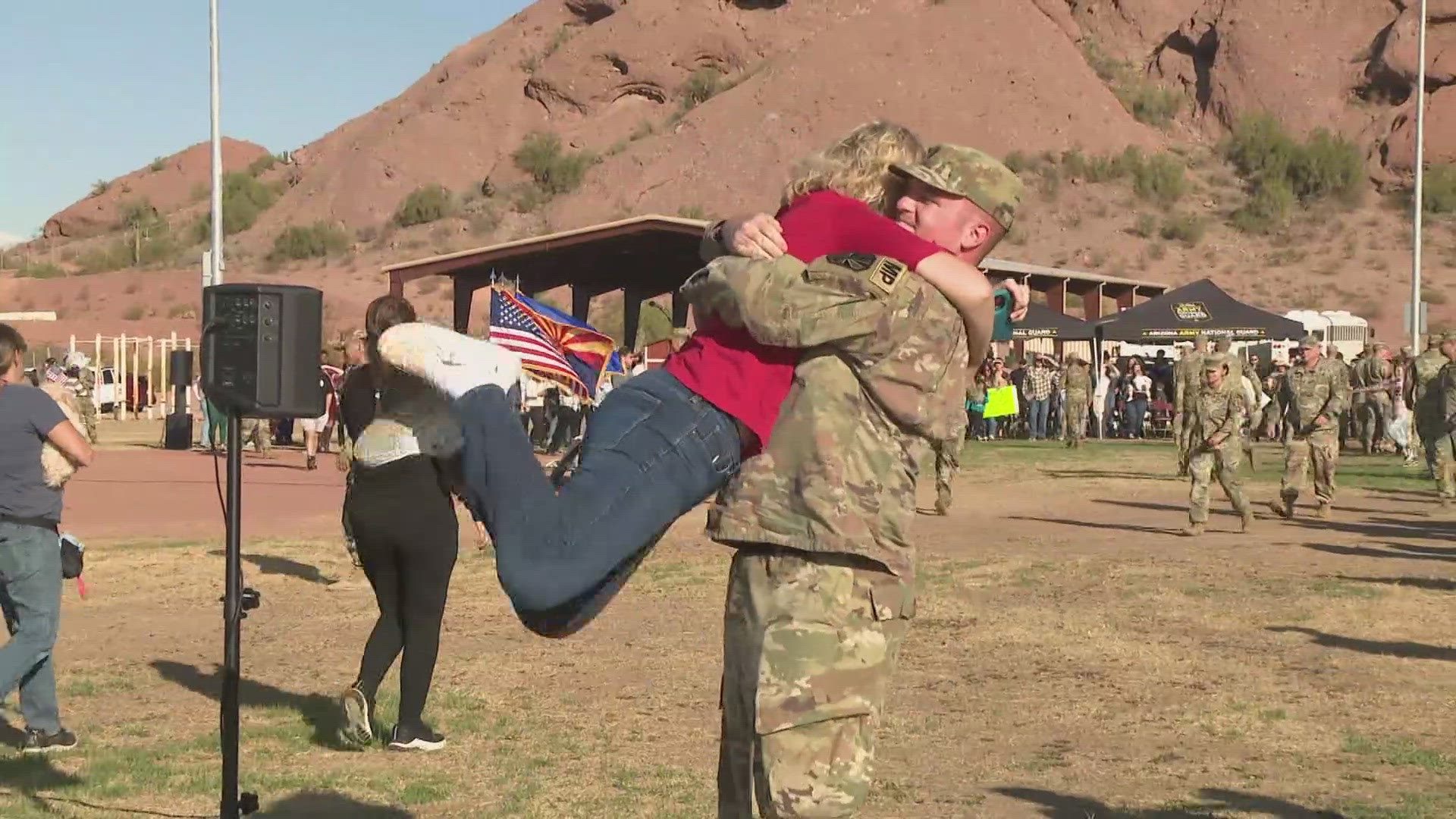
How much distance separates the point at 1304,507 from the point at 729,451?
18.0m

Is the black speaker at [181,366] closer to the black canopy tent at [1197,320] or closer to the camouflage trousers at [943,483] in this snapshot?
the camouflage trousers at [943,483]

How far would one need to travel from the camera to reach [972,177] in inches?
149

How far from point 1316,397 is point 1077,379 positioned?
624 inches

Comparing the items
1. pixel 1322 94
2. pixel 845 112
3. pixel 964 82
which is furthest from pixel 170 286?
pixel 1322 94

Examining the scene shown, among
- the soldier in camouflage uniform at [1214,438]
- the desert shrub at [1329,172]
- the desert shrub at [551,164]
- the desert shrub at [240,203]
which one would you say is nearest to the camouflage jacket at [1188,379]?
the soldier in camouflage uniform at [1214,438]

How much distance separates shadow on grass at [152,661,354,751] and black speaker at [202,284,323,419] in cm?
337

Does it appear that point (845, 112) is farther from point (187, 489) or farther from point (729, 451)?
point (729, 451)

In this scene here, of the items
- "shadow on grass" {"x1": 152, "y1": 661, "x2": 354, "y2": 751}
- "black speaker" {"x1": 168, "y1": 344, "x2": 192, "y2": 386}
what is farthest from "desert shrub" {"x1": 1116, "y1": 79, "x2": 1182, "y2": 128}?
"shadow on grass" {"x1": 152, "y1": 661, "x2": 354, "y2": 751}

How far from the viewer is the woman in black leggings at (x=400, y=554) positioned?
24.4 ft

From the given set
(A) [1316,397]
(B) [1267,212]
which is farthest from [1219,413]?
(B) [1267,212]

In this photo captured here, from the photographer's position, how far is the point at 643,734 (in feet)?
27.2

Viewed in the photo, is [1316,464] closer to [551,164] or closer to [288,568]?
[288,568]

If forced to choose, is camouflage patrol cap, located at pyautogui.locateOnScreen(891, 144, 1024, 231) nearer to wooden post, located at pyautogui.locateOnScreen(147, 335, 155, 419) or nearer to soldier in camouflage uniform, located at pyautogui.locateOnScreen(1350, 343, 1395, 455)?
soldier in camouflage uniform, located at pyautogui.locateOnScreen(1350, 343, 1395, 455)

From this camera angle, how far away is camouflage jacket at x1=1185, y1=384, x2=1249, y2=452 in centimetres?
1692
